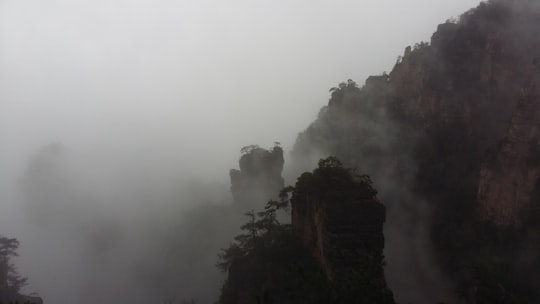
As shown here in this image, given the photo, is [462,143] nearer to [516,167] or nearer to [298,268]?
[516,167]

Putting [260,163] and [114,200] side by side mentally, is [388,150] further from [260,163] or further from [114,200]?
[114,200]

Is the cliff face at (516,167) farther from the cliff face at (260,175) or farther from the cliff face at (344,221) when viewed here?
the cliff face at (260,175)

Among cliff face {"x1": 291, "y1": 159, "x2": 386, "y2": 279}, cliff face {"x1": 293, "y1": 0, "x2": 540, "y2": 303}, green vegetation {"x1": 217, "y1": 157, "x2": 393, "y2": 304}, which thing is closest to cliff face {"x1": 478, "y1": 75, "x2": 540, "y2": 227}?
cliff face {"x1": 293, "y1": 0, "x2": 540, "y2": 303}

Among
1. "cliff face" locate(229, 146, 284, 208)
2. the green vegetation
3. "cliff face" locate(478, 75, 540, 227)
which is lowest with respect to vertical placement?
the green vegetation

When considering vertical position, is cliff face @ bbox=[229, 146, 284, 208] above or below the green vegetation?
above

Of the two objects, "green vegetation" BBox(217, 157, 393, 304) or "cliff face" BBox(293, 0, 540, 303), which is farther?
"cliff face" BBox(293, 0, 540, 303)

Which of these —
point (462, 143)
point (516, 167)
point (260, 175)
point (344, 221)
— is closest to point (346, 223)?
point (344, 221)

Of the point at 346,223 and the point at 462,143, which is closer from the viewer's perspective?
the point at 346,223

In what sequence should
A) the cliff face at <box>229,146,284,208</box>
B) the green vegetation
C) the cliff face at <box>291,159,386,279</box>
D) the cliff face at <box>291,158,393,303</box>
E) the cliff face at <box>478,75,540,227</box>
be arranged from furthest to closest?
1. the cliff face at <box>229,146,284,208</box>
2. the cliff face at <box>478,75,540,227</box>
3. the cliff face at <box>291,159,386,279</box>
4. the cliff face at <box>291,158,393,303</box>
5. the green vegetation

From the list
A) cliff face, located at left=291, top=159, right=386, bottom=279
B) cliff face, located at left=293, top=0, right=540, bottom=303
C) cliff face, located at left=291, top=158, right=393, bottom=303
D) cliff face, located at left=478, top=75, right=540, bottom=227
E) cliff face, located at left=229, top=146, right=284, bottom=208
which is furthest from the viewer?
cliff face, located at left=229, top=146, right=284, bottom=208

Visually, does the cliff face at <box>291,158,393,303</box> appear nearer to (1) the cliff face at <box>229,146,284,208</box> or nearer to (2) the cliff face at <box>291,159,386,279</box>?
(2) the cliff face at <box>291,159,386,279</box>

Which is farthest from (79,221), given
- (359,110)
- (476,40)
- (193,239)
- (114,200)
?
(476,40)

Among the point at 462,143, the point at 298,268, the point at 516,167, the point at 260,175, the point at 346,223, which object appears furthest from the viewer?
the point at 260,175

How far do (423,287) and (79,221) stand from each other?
13430 centimetres
